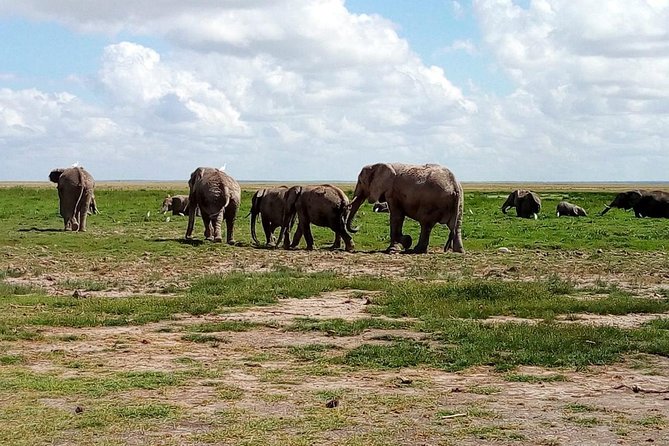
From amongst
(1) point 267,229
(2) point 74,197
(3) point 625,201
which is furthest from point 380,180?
(3) point 625,201

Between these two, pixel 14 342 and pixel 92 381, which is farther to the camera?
pixel 14 342

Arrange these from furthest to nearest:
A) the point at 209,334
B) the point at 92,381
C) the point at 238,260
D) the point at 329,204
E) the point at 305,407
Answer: the point at 329,204
the point at 238,260
the point at 209,334
the point at 92,381
the point at 305,407

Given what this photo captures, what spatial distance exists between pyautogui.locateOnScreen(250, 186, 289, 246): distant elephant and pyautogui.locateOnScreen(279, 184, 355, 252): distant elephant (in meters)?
0.88

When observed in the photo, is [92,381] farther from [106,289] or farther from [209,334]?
[106,289]

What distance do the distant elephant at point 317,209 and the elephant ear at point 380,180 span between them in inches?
52.4

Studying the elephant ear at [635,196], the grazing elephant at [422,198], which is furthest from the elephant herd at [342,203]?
the elephant ear at [635,196]

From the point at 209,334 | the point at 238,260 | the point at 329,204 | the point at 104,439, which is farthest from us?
the point at 329,204

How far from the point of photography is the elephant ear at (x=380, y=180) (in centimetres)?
2780

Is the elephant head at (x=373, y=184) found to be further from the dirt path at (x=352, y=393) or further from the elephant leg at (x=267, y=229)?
the dirt path at (x=352, y=393)

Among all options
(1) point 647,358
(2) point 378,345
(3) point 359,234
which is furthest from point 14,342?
(3) point 359,234

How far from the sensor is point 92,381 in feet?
32.1

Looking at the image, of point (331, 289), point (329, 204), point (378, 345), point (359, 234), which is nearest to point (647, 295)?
point (331, 289)

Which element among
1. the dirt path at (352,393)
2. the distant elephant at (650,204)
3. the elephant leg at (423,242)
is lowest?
the dirt path at (352,393)

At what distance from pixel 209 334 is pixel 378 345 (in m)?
2.45
